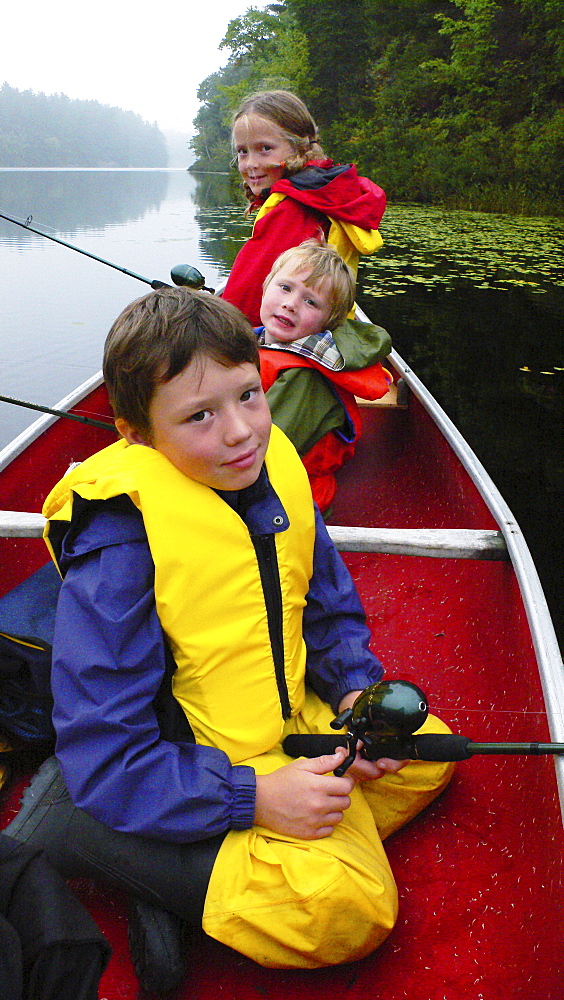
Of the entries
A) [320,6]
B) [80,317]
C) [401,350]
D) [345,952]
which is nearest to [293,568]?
[345,952]

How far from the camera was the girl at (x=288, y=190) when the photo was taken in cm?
301

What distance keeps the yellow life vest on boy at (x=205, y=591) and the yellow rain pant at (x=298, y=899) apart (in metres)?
0.17

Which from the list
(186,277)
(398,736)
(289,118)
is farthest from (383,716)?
(289,118)

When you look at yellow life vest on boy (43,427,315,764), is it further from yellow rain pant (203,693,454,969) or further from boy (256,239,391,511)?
boy (256,239,391,511)

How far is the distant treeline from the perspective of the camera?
325 feet

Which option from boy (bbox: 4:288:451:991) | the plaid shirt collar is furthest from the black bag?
the plaid shirt collar

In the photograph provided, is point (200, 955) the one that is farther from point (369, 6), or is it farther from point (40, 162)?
point (40, 162)

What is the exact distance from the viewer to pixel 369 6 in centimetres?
2562

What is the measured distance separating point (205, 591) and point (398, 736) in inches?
15.1

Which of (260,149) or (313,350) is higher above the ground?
(260,149)

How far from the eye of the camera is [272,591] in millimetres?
1313

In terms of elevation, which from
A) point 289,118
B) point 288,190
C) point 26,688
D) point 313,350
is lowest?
point 26,688

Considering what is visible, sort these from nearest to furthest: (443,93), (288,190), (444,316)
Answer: (288,190) → (444,316) → (443,93)

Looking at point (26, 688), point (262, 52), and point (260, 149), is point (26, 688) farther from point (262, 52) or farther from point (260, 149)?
point (262, 52)
